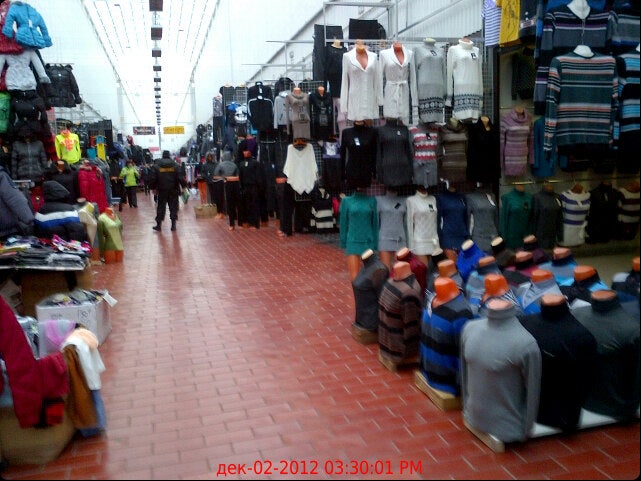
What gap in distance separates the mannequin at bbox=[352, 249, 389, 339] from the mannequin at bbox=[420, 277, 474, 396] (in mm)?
1001

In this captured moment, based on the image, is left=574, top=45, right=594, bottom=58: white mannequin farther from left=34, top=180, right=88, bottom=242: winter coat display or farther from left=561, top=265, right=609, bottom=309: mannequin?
left=34, top=180, right=88, bottom=242: winter coat display

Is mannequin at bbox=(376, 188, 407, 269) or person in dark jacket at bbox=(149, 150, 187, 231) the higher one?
person in dark jacket at bbox=(149, 150, 187, 231)

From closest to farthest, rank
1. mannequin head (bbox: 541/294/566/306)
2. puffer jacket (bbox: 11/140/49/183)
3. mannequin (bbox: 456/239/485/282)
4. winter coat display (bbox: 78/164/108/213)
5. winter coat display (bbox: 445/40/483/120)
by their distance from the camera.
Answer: mannequin head (bbox: 541/294/566/306)
mannequin (bbox: 456/239/485/282)
winter coat display (bbox: 445/40/483/120)
puffer jacket (bbox: 11/140/49/183)
winter coat display (bbox: 78/164/108/213)

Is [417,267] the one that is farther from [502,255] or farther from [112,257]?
[112,257]

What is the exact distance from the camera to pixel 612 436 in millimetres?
3119

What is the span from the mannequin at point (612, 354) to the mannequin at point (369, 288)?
169 cm

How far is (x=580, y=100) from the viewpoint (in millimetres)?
3908

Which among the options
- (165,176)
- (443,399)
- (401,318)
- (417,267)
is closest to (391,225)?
(417,267)

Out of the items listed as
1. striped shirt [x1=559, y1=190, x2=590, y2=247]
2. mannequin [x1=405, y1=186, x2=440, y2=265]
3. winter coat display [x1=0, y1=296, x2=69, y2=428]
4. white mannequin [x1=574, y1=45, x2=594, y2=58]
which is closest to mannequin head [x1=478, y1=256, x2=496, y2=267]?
striped shirt [x1=559, y1=190, x2=590, y2=247]

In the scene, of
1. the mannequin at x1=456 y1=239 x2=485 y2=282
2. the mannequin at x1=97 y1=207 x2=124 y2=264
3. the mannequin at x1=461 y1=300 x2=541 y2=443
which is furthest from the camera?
the mannequin at x1=97 y1=207 x2=124 y2=264

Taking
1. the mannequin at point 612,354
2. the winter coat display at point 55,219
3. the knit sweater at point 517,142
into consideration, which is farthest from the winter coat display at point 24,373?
the knit sweater at point 517,142

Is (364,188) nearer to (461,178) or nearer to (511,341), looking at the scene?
(461,178)

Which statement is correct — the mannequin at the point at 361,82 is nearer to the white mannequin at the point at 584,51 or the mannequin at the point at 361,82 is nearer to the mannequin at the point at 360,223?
the mannequin at the point at 360,223

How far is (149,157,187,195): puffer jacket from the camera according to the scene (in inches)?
472
